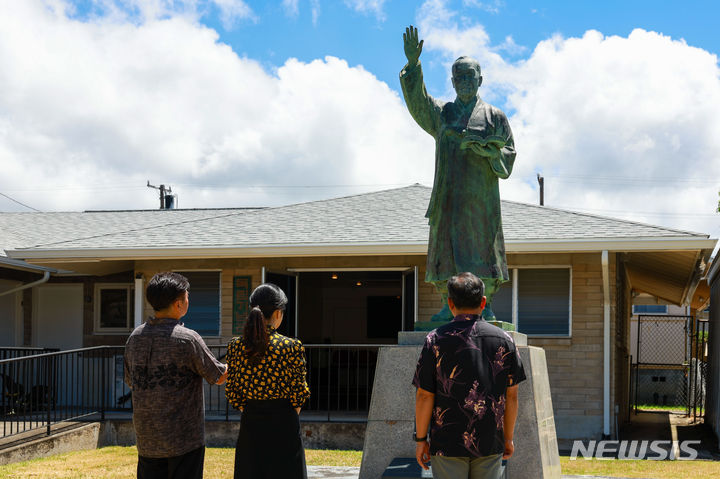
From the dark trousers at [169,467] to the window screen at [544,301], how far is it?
8.78m

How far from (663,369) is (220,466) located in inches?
614

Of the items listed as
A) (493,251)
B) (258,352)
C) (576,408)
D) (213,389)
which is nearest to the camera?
(258,352)

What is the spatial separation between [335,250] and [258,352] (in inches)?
308

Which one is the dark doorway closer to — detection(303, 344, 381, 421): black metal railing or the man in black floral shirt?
detection(303, 344, 381, 421): black metal railing

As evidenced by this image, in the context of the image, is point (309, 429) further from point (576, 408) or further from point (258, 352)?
point (258, 352)

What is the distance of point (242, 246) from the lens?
12.1 meters

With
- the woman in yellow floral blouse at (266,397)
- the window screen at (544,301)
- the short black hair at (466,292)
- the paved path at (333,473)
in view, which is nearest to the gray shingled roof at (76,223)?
the window screen at (544,301)

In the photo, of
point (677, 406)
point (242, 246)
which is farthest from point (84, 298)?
point (677, 406)

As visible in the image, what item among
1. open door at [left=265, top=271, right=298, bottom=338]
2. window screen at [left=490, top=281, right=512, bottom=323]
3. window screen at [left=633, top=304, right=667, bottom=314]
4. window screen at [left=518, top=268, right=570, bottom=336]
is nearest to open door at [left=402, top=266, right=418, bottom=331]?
window screen at [left=490, top=281, right=512, bottom=323]

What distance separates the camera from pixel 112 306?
1517 centimetres

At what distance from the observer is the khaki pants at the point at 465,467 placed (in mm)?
3650

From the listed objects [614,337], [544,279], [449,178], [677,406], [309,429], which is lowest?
[677,406]

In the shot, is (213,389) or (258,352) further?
(213,389)

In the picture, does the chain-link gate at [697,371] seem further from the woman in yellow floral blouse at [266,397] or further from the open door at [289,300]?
the woman in yellow floral blouse at [266,397]
